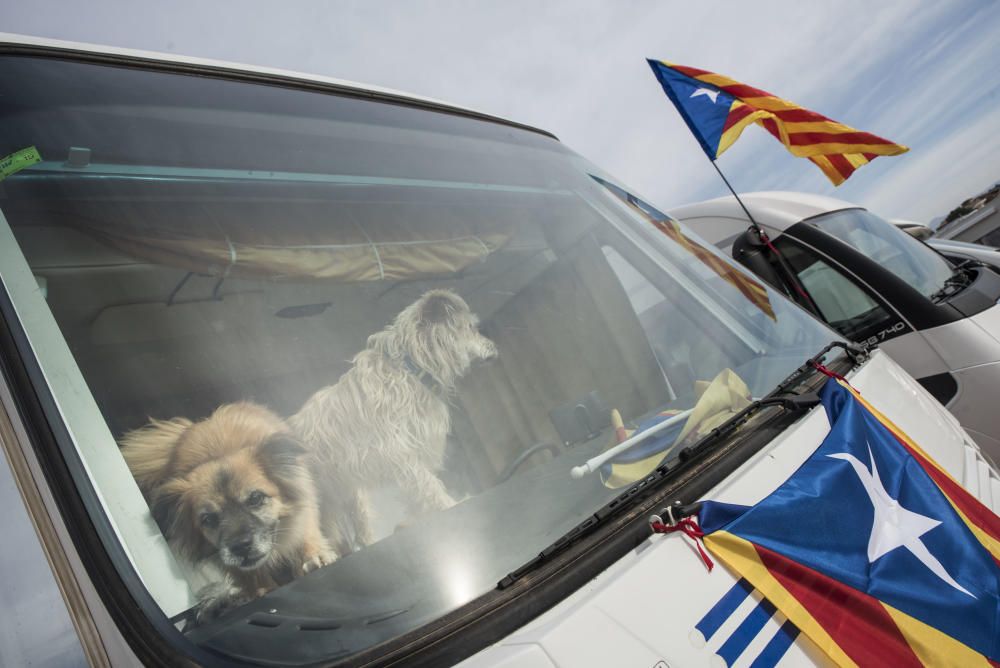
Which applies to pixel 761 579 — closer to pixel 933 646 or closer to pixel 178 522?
pixel 933 646

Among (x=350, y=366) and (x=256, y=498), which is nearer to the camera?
(x=256, y=498)

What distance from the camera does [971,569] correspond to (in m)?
1.13

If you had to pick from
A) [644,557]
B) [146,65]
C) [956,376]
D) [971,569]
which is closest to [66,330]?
[146,65]

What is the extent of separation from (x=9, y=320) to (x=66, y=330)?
8 cm

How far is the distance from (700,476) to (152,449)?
106 centimetres

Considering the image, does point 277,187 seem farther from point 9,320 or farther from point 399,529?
point 399,529

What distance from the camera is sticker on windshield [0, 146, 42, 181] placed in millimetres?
1075

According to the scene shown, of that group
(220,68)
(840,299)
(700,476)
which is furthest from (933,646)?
(840,299)

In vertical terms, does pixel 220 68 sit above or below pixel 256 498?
above

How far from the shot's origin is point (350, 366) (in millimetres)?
1252

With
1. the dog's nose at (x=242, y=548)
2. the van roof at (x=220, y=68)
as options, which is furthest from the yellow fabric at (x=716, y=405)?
the van roof at (x=220, y=68)

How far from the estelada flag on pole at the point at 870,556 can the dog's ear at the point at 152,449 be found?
38.3 inches

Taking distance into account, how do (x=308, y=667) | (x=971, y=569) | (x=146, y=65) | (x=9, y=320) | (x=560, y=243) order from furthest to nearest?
(x=560, y=243), (x=146, y=65), (x=971, y=569), (x=9, y=320), (x=308, y=667)

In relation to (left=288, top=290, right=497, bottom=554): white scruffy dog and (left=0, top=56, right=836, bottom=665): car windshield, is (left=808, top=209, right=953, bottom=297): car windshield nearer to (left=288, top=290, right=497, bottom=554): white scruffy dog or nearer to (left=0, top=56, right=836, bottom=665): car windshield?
(left=0, top=56, right=836, bottom=665): car windshield
